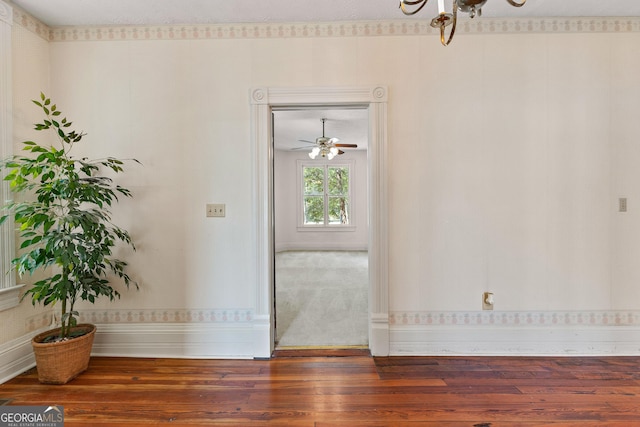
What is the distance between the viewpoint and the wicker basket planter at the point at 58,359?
1.97 meters

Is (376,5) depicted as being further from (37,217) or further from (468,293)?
(37,217)

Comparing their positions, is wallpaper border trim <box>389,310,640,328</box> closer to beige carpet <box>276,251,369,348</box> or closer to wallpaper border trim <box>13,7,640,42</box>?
beige carpet <box>276,251,369,348</box>

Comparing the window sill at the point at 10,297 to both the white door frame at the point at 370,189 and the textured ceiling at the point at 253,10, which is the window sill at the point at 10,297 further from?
the textured ceiling at the point at 253,10

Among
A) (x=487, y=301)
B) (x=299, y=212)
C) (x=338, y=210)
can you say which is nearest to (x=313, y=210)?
(x=299, y=212)

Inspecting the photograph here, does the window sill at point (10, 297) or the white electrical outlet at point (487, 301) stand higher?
the window sill at point (10, 297)

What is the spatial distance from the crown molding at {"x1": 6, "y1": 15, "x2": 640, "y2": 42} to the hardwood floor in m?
2.59

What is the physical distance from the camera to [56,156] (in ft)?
6.32

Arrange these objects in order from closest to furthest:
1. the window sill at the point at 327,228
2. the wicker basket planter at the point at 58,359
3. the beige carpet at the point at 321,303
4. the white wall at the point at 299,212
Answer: the wicker basket planter at the point at 58,359
the beige carpet at the point at 321,303
the white wall at the point at 299,212
the window sill at the point at 327,228

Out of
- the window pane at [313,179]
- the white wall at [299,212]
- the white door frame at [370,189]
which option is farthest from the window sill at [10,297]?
the window pane at [313,179]

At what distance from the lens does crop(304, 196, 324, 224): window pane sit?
741 cm

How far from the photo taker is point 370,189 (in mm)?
2385

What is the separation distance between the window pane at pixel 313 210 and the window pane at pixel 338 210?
23 cm

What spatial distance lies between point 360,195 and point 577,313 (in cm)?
527

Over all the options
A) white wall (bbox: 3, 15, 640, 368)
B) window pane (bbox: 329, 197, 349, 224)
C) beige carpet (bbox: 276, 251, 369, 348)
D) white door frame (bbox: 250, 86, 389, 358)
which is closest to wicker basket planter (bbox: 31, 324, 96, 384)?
white wall (bbox: 3, 15, 640, 368)
